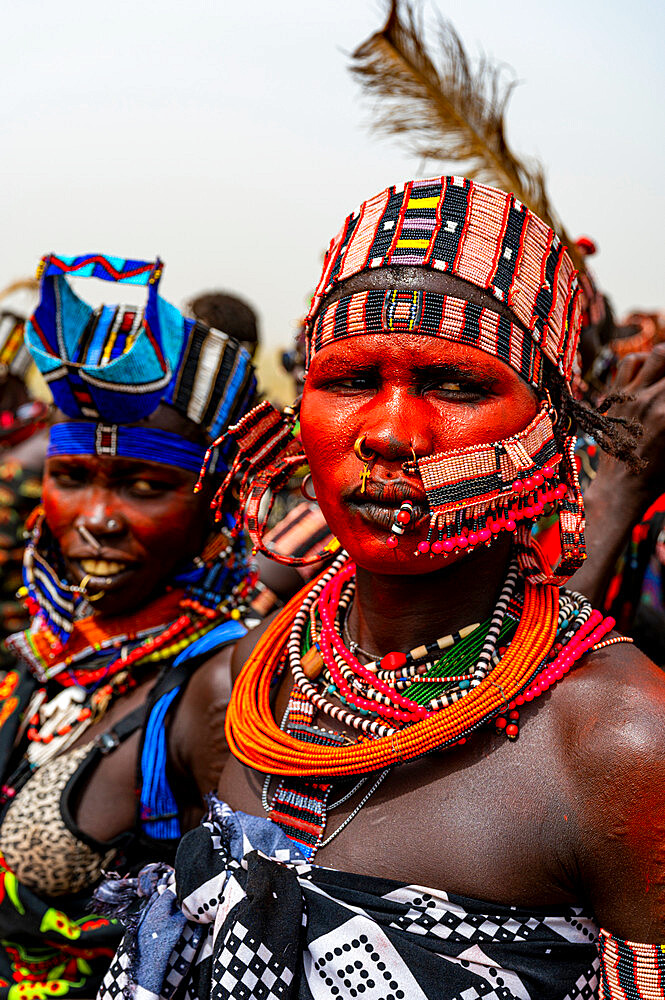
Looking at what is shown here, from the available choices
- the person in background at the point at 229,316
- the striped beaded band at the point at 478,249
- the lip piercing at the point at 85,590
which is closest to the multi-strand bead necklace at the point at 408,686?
the striped beaded band at the point at 478,249

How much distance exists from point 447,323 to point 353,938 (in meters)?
1.14

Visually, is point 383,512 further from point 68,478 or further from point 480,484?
point 68,478

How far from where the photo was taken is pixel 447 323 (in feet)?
5.60

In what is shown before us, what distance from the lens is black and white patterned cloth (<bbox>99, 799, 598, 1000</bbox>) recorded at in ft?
5.25

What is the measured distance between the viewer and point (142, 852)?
8.59ft

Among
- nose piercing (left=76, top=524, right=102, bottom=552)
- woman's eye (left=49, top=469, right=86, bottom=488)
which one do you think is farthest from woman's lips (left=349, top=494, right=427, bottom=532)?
woman's eye (left=49, top=469, right=86, bottom=488)

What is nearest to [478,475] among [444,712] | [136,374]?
[444,712]

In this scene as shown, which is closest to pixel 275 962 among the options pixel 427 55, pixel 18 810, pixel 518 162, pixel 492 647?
pixel 492 647

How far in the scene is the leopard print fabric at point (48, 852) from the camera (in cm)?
249

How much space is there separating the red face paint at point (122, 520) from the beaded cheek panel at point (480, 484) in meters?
1.31

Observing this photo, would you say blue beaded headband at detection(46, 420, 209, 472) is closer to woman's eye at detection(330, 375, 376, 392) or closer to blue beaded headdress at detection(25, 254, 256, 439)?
blue beaded headdress at detection(25, 254, 256, 439)

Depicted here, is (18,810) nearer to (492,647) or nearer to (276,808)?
(276,808)

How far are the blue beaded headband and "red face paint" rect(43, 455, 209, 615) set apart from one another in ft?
0.07

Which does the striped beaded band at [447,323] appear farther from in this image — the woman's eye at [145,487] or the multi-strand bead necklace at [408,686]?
the woman's eye at [145,487]
